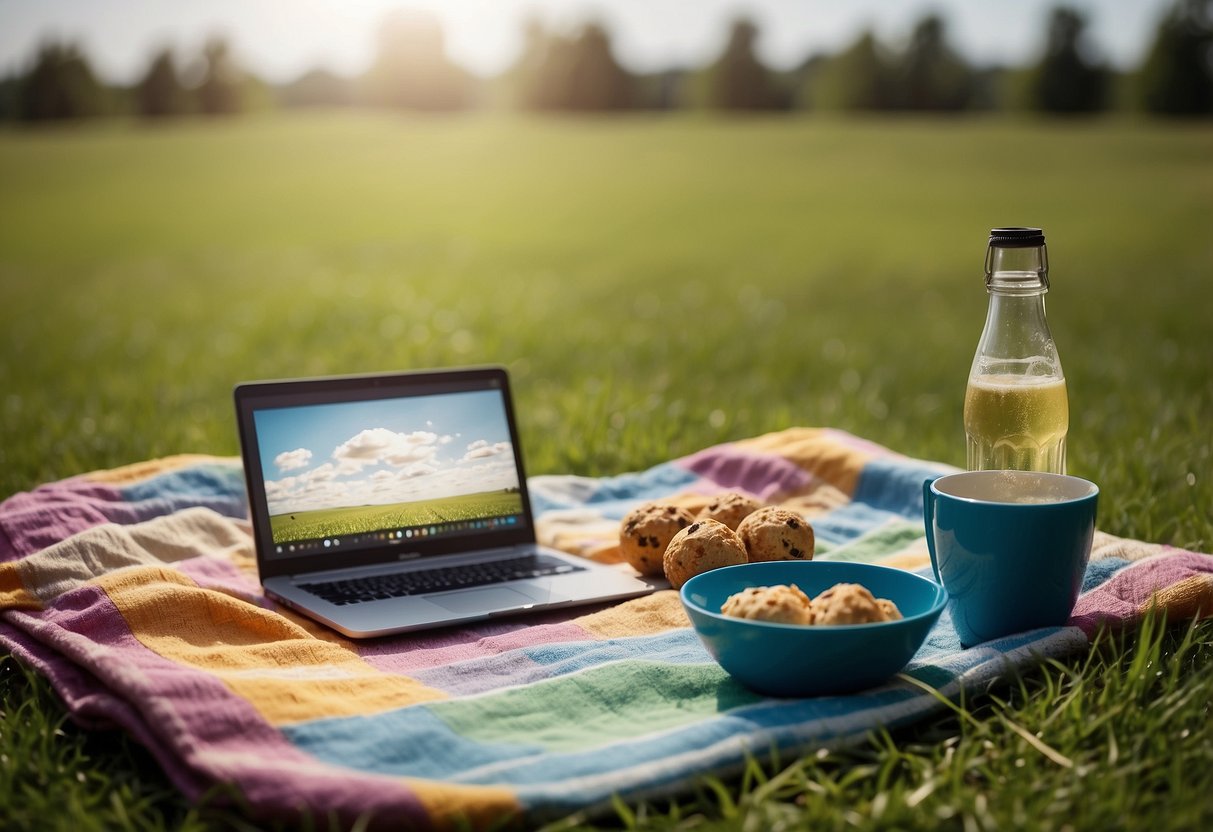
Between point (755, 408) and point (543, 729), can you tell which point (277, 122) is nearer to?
point (755, 408)

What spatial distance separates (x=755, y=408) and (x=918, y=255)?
9.70 meters

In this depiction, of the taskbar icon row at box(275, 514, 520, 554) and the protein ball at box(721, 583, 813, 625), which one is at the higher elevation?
the protein ball at box(721, 583, 813, 625)

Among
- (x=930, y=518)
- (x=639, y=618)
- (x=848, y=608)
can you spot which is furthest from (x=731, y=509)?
(x=848, y=608)

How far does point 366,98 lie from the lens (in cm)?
4097

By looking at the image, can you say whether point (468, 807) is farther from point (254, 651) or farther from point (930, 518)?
point (930, 518)

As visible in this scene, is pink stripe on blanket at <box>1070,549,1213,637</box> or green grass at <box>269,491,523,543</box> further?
green grass at <box>269,491,523,543</box>

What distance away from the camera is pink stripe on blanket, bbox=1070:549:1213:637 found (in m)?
2.25

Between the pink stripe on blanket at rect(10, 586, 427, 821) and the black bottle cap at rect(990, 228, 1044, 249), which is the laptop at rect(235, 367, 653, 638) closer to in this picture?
the pink stripe on blanket at rect(10, 586, 427, 821)

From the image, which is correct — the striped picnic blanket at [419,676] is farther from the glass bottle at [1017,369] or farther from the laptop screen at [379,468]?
the glass bottle at [1017,369]

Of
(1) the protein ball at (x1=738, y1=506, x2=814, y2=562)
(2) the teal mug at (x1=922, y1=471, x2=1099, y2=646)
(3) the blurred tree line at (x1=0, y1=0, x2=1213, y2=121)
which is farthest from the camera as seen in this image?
(3) the blurred tree line at (x1=0, y1=0, x2=1213, y2=121)

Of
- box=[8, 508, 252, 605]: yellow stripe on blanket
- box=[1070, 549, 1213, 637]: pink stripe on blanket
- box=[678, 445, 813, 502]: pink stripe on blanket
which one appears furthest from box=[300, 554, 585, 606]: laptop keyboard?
box=[1070, 549, 1213, 637]: pink stripe on blanket

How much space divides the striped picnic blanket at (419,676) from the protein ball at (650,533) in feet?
0.52

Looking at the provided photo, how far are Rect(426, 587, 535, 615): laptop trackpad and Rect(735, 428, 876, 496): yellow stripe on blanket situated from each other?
111 centimetres

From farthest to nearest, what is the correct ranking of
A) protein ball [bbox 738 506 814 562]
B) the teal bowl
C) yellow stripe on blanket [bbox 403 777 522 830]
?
protein ball [bbox 738 506 814 562]
the teal bowl
yellow stripe on blanket [bbox 403 777 522 830]
